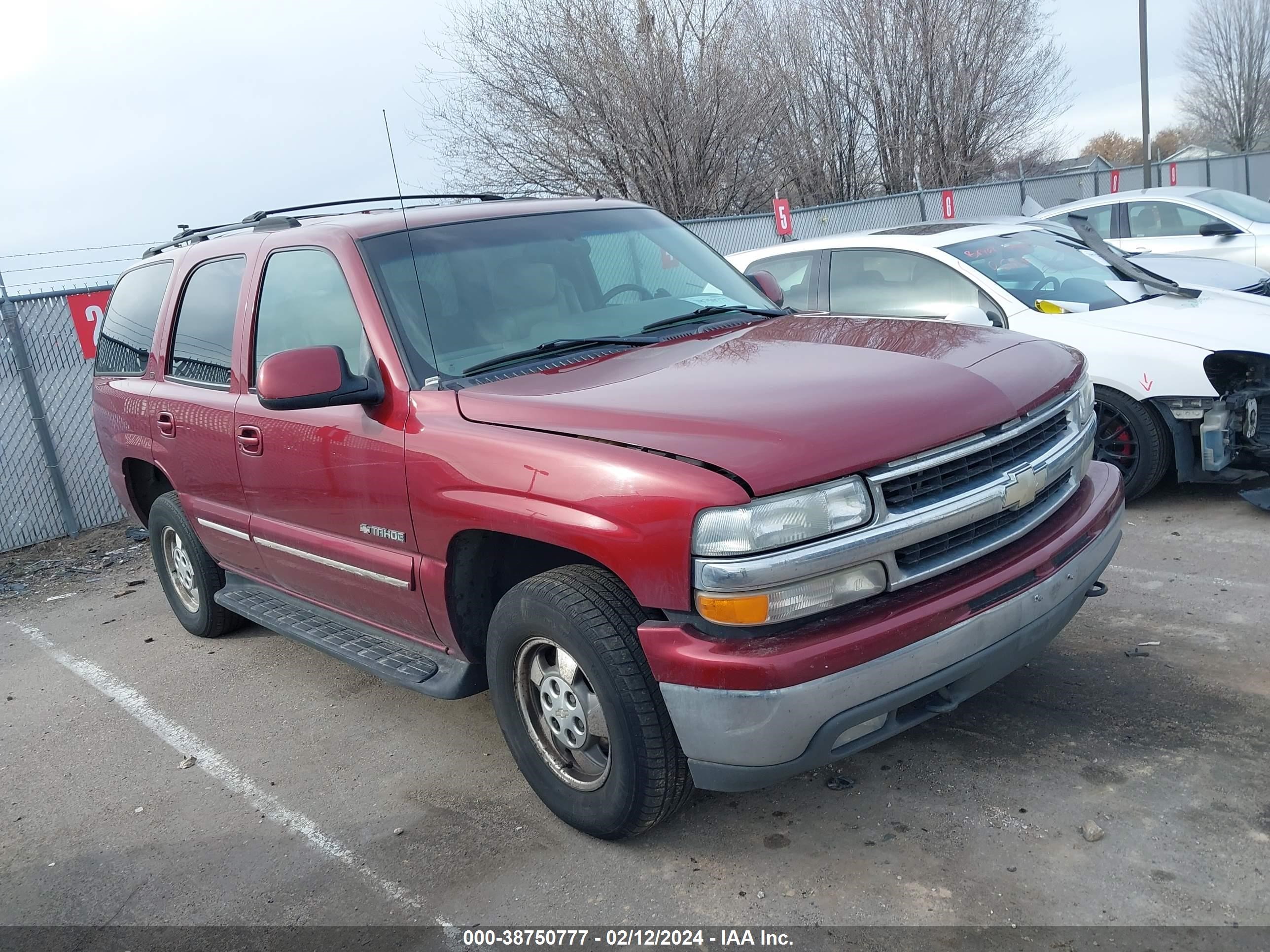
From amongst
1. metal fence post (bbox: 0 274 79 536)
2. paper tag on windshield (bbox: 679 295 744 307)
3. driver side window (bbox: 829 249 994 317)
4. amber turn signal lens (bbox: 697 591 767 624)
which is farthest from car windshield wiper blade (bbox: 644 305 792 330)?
metal fence post (bbox: 0 274 79 536)

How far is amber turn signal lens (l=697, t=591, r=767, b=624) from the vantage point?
8.74 ft

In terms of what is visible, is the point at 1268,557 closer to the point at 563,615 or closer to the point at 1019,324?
the point at 1019,324

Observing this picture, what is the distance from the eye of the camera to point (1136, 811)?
310cm

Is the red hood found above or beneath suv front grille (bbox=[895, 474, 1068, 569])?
above

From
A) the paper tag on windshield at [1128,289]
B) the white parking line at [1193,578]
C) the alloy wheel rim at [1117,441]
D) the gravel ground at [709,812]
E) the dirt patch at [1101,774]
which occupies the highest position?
the paper tag on windshield at [1128,289]

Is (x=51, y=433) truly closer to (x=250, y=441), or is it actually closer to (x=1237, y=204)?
(x=250, y=441)

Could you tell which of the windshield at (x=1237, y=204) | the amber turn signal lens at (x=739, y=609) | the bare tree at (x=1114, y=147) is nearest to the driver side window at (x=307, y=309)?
the amber turn signal lens at (x=739, y=609)

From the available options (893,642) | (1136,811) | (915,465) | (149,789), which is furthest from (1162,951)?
(149,789)

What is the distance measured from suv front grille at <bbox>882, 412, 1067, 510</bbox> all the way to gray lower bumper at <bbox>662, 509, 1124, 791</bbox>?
0.36 metres

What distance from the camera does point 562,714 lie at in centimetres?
326

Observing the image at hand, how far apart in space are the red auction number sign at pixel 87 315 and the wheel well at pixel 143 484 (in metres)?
3.73

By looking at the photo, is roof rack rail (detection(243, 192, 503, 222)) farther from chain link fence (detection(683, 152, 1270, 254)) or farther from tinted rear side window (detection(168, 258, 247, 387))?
chain link fence (detection(683, 152, 1270, 254))

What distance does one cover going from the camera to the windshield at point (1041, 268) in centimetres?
639

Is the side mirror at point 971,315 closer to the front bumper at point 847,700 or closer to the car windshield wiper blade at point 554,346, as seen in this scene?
the car windshield wiper blade at point 554,346
